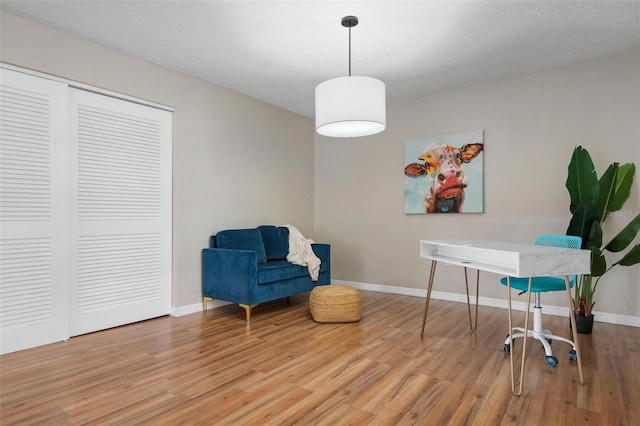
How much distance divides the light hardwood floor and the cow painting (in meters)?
1.53

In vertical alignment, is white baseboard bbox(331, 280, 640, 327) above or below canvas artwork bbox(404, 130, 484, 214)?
below

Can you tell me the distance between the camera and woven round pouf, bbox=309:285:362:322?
3.54m

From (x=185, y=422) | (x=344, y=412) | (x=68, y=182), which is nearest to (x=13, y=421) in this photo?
(x=185, y=422)

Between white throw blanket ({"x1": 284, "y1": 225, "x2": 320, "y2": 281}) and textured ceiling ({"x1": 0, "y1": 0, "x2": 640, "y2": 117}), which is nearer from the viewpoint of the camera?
textured ceiling ({"x1": 0, "y1": 0, "x2": 640, "y2": 117})

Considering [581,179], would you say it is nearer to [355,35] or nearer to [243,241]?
[355,35]

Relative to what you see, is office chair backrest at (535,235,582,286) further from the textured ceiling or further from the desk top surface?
the textured ceiling

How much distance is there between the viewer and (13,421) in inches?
73.7

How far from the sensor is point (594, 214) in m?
3.17

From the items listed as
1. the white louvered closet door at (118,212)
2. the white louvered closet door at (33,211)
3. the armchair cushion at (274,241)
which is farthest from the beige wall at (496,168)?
the white louvered closet door at (33,211)

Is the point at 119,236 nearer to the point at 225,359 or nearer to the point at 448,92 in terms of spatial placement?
the point at 225,359

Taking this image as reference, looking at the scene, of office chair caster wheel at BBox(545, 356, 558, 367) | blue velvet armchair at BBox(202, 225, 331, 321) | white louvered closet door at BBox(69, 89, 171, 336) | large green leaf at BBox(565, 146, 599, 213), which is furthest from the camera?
blue velvet armchair at BBox(202, 225, 331, 321)

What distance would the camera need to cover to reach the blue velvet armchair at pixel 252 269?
11.9ft

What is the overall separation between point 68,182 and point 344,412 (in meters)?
2.83

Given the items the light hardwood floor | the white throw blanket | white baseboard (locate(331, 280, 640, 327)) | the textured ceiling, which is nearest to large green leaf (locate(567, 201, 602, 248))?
the light hardwood floor
